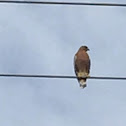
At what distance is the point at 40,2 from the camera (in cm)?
590

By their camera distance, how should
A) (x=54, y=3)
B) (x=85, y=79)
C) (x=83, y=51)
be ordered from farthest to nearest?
(x=83, y=51) → (x=85, y=79) → (x=54, y=3)

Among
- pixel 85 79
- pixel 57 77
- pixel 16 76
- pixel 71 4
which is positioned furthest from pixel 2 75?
pixel 85 79

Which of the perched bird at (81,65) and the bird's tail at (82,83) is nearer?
the bird's tail at (82,83)

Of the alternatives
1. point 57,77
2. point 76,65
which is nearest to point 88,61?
point 76,65

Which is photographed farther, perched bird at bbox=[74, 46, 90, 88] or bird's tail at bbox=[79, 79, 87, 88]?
perched bird at bbox=[74, 46, 90, 88]

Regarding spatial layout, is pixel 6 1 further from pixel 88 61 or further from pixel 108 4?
pixel 88 61

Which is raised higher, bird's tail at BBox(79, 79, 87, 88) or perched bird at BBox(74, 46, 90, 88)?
perched bird at BBox(74, 46, 90, 88)

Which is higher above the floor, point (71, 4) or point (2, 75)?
point (71, 4)

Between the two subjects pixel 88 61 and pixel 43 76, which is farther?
pixel 88 61

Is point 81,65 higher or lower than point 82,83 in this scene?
higher

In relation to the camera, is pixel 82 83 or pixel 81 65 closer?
pixel 82 83

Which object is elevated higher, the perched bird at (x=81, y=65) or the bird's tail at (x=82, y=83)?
the perched bird at (x=81, y=65)

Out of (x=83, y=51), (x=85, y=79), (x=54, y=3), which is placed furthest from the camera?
(x=83, y=51)

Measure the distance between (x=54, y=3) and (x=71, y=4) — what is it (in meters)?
0.17
